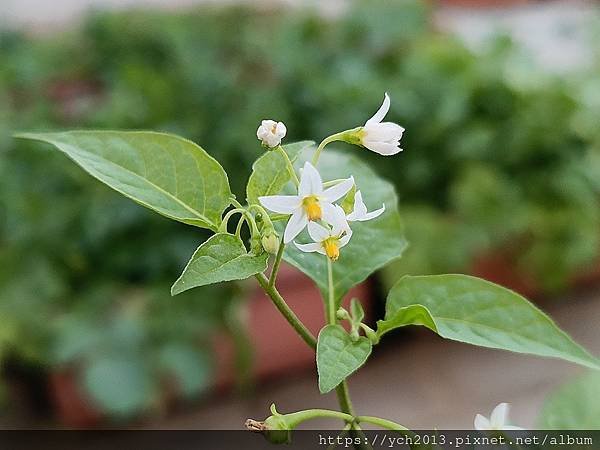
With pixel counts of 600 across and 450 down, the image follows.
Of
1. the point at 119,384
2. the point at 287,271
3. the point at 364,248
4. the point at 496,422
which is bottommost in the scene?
the point at 496,422

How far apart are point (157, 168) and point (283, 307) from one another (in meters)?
0.08

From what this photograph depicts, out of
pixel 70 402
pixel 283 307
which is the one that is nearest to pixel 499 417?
pixel 283 307

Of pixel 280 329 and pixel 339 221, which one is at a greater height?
pixel 280 329

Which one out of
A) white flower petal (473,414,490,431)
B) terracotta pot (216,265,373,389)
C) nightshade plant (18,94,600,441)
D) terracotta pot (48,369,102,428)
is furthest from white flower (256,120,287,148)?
terracotta pot (48,369,102,428)

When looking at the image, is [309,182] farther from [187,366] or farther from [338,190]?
[187,366]

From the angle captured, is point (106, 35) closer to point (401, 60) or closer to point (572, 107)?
point (401, 60)

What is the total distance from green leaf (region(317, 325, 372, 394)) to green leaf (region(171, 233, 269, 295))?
0.04m

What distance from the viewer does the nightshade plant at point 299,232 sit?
0.30m

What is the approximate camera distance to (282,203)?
0.30 metres

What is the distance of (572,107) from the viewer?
4.19 feet

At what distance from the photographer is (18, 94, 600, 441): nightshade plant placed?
0.30m

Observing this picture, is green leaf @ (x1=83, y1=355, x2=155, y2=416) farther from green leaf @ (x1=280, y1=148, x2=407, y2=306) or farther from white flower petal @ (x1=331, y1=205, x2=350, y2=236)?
white flower petal @ (x1=331, y1=205, x2=350, y2=236)

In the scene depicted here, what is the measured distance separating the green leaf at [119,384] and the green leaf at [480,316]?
0.82 metres

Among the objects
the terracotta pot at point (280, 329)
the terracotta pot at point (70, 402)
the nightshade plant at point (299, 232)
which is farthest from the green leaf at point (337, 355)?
the terracotta pot at point (70, 402)
